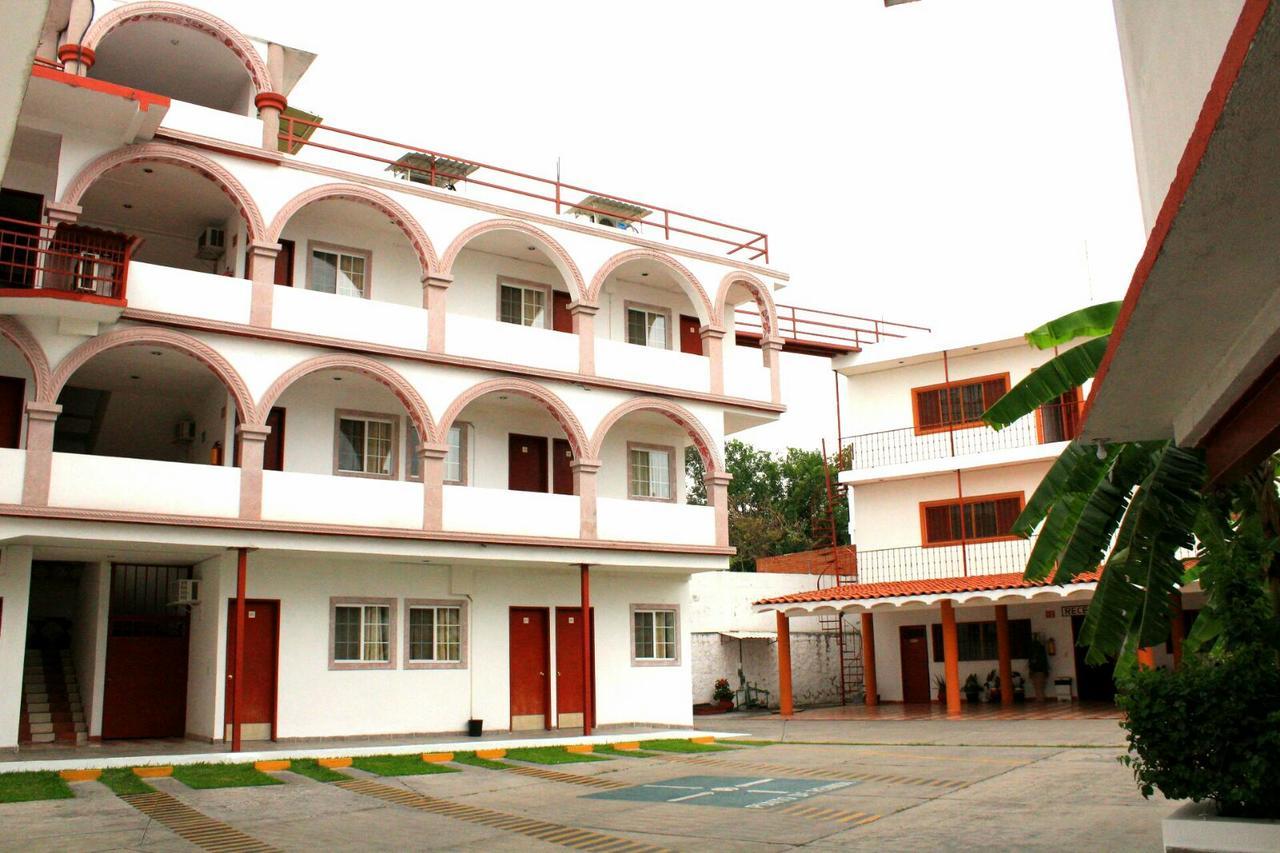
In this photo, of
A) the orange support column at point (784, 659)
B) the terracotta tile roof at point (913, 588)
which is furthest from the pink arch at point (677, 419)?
the orange support column at point (784, 659)

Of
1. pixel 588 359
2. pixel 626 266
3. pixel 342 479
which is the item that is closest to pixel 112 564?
pixel 342 479

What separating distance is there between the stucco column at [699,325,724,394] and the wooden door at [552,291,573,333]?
122 inches

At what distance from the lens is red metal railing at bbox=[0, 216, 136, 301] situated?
728 inches

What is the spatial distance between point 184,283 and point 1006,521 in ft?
68.5

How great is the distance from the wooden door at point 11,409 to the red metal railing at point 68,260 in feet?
7.06

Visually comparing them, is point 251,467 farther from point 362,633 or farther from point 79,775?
point 79,775

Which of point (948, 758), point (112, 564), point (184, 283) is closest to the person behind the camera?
point (948, 758)

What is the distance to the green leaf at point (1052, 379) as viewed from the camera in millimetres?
10969

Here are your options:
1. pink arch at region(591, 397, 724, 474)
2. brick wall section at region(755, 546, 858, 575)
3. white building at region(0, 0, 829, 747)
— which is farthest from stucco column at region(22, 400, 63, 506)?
brick wall section at region(755, 546, 858, 575)

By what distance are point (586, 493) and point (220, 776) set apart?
9.60 m

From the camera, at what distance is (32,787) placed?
52.0ft

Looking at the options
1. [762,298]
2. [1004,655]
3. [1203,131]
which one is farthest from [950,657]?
[1203,131]

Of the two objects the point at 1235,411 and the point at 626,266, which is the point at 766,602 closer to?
the point at 626,266

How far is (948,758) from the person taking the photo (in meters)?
18.6
